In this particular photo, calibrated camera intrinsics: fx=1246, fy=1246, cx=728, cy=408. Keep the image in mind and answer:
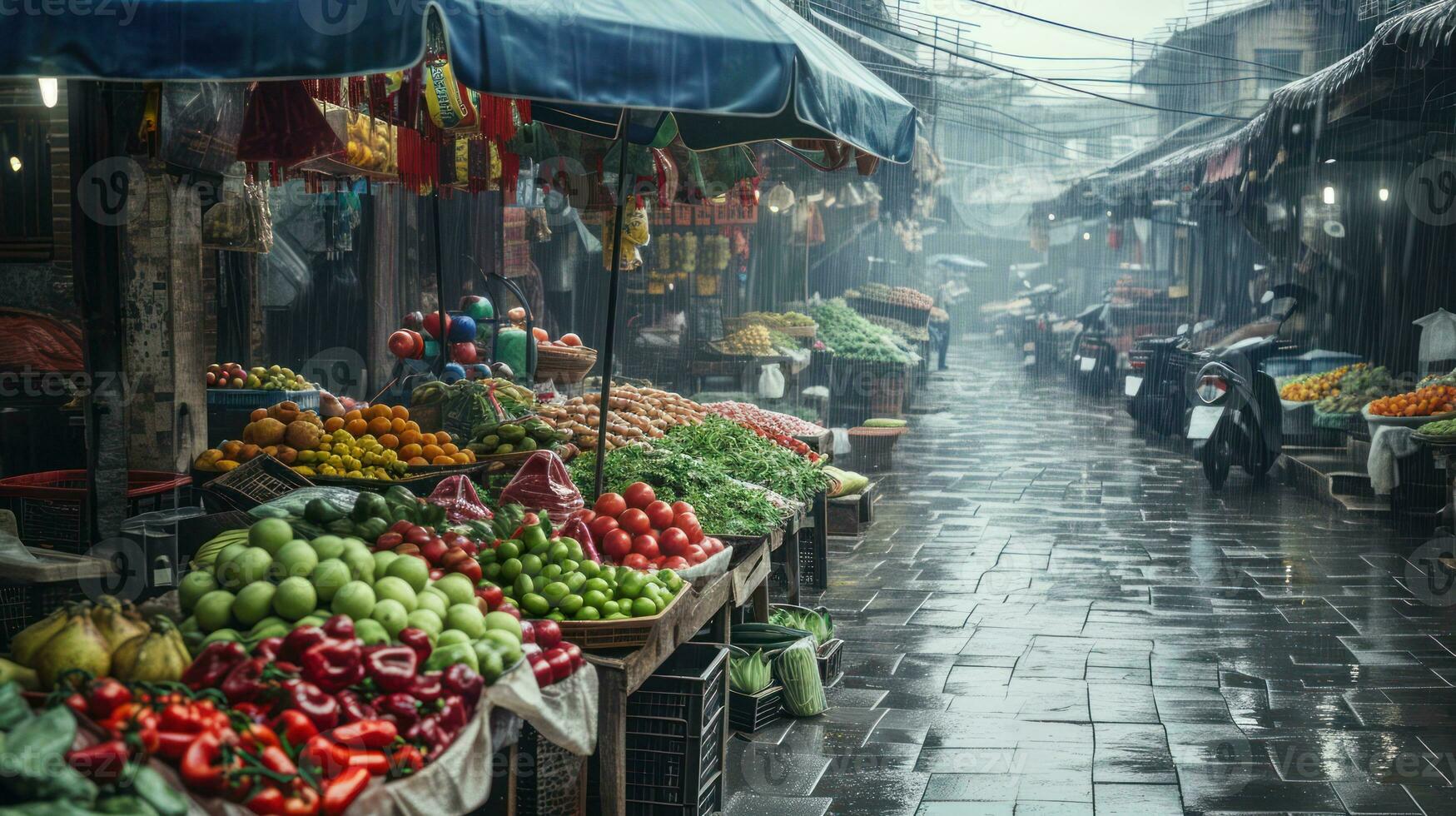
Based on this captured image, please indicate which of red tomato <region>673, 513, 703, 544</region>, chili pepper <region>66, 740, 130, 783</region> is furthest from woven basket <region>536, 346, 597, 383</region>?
chili pepper <region>66, 740, 130, 783</region>

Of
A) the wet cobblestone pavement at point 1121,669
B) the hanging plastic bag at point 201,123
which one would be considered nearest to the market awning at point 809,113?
the hanging plastic bag at point 201,123

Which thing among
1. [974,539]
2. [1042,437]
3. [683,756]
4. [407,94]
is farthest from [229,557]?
[1042,437]

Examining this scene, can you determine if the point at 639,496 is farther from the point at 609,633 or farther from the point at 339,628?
the point at 339,628

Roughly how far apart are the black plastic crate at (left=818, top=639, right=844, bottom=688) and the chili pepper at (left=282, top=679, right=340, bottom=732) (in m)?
3.41

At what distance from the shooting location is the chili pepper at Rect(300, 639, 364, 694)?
115 inches

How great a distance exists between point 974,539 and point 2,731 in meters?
8.17

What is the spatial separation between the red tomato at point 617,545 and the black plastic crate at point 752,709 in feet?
2.82

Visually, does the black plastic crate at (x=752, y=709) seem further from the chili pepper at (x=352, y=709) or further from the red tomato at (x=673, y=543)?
the chili pepper at (x=352, y=709)

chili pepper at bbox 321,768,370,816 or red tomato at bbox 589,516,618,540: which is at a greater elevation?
red tomato at bbox 589,516,618,540

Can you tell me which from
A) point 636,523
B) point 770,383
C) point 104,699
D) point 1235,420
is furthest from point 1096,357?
point 104,699

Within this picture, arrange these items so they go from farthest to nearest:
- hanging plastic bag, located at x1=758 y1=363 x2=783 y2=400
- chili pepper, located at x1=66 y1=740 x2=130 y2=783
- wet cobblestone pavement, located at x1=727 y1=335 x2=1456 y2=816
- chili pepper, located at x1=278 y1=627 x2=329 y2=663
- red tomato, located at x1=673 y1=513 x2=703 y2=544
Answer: hanging plastic bag, located at x1=758 y1=363 x2=783 y2=400
red tomato, located at x1=673 y1=513 x2=703 y2=544
wet cobblestone pavement, located at x1=727 y1=335 x2=1456 y2=816
chili pepper, located at x1=278 y1=627 x2=329 y2=663
chili pepper, located at x1=66 y1=740 x2=130 y2=783

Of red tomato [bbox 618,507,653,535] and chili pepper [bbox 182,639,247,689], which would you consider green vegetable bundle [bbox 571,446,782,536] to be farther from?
chili pepper [bbox 182,639,247,689]

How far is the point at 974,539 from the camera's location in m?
9.80

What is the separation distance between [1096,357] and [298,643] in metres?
22.5
